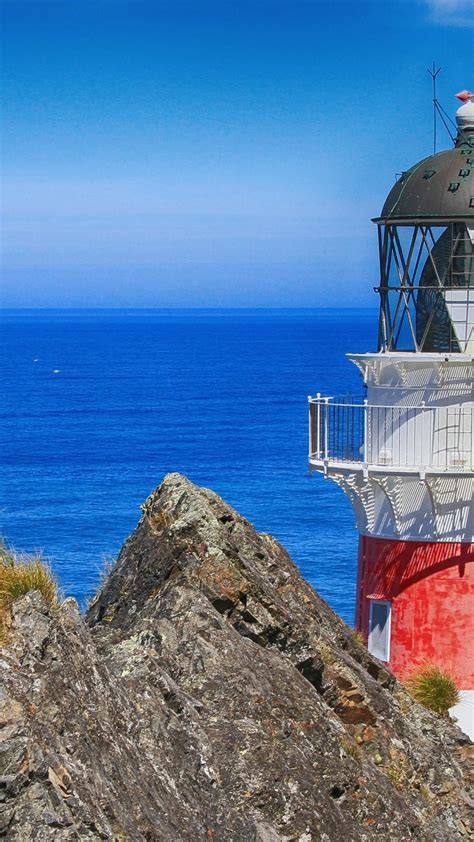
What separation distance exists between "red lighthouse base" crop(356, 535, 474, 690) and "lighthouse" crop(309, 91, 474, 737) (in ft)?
0.05

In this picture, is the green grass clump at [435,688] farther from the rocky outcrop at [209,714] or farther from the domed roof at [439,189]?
the domed roof at [439,189]

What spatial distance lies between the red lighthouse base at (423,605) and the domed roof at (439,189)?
506cm

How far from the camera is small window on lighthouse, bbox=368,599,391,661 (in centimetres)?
2338

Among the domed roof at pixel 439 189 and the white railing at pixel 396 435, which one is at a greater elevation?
the domed roof at pixel 439 189

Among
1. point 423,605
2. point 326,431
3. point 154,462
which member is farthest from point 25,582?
point 154,462

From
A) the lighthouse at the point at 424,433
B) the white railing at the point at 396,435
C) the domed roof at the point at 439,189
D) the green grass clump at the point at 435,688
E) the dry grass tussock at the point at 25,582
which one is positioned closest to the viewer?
the dry grass tussock at the point at 25,582

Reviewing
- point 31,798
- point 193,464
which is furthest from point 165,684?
point 193,464

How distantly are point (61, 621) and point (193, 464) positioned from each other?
294 ft

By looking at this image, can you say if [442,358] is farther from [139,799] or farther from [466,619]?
[139,799]

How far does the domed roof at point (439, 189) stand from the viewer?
888 inches

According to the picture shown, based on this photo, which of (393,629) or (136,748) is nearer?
(136,748)

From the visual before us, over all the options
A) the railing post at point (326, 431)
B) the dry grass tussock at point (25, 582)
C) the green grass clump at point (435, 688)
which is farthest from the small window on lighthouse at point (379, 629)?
the dry grass tussock at point (25, 582)

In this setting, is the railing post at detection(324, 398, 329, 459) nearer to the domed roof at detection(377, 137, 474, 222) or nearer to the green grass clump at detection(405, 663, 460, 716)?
the domed roof at detection(377, 137, 474, 222)

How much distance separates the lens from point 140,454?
10856 cm
